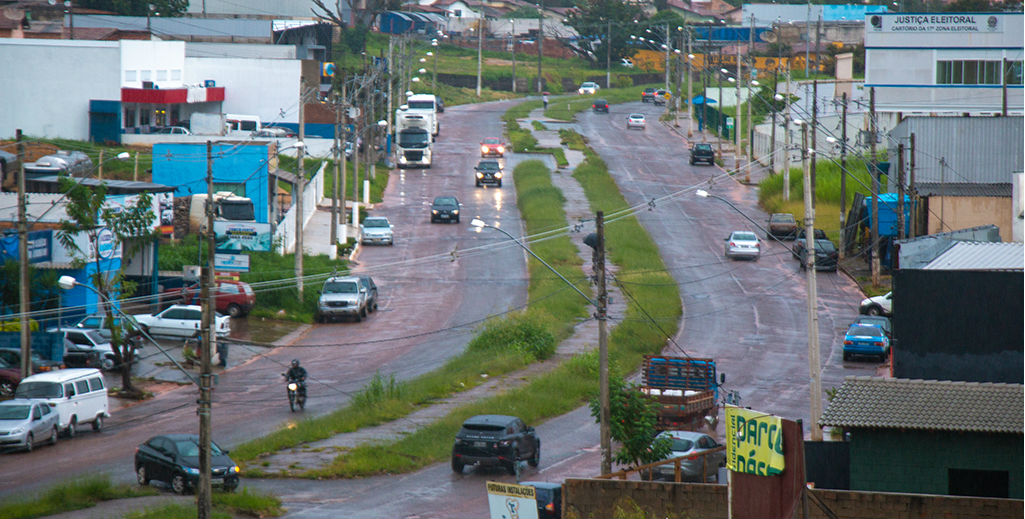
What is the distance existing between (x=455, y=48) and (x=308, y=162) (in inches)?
2961

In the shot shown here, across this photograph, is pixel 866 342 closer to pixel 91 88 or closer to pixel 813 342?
pixel 813 342

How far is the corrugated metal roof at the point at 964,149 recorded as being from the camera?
5756 centimetres

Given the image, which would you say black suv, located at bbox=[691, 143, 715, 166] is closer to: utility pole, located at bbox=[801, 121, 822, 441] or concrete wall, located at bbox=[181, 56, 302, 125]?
concrete wall, located at bbox=[181, 56, 302, 125]

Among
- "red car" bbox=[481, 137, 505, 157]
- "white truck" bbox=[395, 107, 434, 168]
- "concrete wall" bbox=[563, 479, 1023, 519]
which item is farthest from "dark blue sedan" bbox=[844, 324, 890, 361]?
"red car" bbox=[481, 137, 505, 157]

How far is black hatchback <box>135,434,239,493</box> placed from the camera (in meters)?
26.9

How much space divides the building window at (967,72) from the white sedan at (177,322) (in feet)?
155

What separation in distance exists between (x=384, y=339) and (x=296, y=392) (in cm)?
962

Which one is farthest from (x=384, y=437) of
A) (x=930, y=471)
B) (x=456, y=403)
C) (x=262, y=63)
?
(x=262, y=63)

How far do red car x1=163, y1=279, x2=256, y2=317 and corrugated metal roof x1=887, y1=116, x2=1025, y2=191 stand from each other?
104ft

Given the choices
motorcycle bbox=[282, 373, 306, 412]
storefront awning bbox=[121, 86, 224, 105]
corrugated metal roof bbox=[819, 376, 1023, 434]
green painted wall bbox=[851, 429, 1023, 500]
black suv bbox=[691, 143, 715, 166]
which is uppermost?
storefront awning bbox=[121, 86, 224, 105]

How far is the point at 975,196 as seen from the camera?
54.2 meters

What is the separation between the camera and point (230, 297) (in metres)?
47.5

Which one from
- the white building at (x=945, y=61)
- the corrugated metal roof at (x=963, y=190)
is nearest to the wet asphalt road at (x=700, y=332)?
the corrugated metal roof at (x=963, y=190)

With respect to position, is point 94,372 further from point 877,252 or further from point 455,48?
point 455,48
